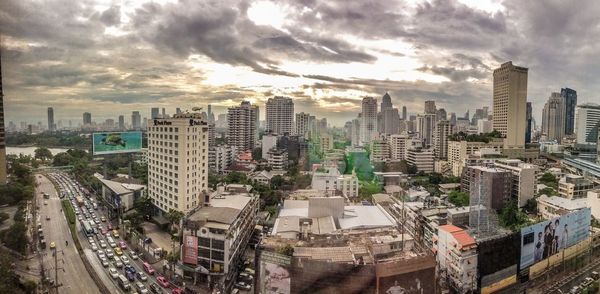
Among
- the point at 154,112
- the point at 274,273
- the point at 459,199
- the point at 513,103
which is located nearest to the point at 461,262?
the point at 274,273

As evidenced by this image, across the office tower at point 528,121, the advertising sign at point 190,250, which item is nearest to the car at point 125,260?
the advertising sign at point 190,250

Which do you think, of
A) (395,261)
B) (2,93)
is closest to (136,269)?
(2,93)

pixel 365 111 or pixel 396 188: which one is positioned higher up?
pixel 365 111

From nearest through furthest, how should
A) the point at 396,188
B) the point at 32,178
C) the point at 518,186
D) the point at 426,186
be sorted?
the point at 32,178, the point at 518,186, the point at 396,188, the point at 426,186

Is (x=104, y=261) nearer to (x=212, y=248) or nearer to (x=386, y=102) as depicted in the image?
(x=212, y=248)

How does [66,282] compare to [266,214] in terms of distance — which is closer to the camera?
[66,282]

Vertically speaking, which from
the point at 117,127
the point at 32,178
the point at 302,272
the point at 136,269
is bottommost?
the point at 136,269

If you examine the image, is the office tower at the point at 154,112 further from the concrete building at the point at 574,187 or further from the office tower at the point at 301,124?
the concrete building at the point at 574,187

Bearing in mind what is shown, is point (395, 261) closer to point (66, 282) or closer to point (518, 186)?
point (66, 282)
